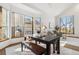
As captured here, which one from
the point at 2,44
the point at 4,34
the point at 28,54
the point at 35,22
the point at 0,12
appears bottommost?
the point at 28,54

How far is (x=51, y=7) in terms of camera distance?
235 cm

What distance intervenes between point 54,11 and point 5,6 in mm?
911

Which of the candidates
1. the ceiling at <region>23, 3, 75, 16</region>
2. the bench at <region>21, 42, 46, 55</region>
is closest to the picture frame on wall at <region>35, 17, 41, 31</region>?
the ceiling at <region>23, 3, 75, 16</region>

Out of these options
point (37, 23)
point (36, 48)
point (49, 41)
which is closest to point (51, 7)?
point (37, 23)

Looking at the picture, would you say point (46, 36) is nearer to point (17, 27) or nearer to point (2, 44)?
point (17, 27)

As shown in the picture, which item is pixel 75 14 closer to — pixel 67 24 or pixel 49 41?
pixel 67 24

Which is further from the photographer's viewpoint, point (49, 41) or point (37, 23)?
point (37, 23)

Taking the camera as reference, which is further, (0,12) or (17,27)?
(17,27)

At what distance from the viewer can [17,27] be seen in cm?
238

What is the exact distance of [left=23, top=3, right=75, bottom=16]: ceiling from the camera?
2.32 meters

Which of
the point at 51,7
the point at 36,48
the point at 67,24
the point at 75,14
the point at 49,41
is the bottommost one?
the point at 36,48

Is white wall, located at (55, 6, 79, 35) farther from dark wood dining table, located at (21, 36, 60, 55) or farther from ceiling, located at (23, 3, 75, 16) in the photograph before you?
dark wood dining table, located at (21, 36, 60, 55)

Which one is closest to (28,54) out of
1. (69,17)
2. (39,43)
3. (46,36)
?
(39,43)

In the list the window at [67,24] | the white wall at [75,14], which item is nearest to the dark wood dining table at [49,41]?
the window at [67,24]
